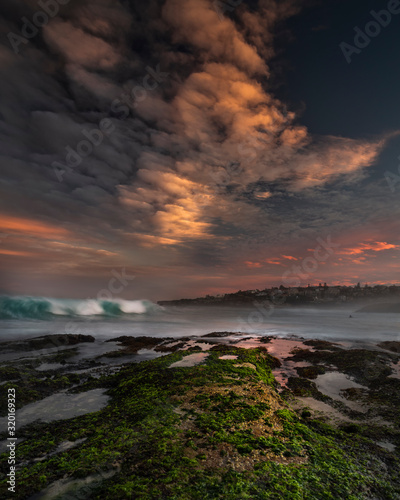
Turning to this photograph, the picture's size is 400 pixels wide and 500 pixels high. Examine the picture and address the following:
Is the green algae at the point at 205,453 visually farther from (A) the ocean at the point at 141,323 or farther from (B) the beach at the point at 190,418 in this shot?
(A) the ocean at the point at 141,323

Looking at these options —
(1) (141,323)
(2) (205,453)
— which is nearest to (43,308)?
(1) (141,323)

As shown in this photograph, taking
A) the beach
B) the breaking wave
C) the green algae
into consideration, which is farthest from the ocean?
the green algae

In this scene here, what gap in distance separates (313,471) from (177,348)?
1605 cm

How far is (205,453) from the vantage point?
5094 mm

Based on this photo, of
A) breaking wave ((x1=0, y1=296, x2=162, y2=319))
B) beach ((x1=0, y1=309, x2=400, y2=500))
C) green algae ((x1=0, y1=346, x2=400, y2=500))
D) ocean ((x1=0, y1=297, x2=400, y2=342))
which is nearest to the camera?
green algae ((x1=0, y1=346, x2=400, y2=500))

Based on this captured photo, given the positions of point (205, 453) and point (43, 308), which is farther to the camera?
point (43, 308)

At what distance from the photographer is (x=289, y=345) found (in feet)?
77.9

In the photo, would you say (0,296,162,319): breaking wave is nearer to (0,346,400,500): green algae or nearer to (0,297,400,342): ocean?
(0,297,400,342): ocean

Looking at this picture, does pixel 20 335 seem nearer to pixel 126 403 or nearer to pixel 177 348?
pixel 177 348

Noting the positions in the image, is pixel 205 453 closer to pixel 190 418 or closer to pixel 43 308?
pixel 190 418

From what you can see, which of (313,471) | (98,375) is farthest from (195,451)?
(98,375)

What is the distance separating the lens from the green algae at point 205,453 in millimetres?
4270

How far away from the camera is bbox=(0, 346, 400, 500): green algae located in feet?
14.0

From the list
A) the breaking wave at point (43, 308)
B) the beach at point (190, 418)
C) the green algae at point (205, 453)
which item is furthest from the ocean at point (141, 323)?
the green algae at point (205, 453)
